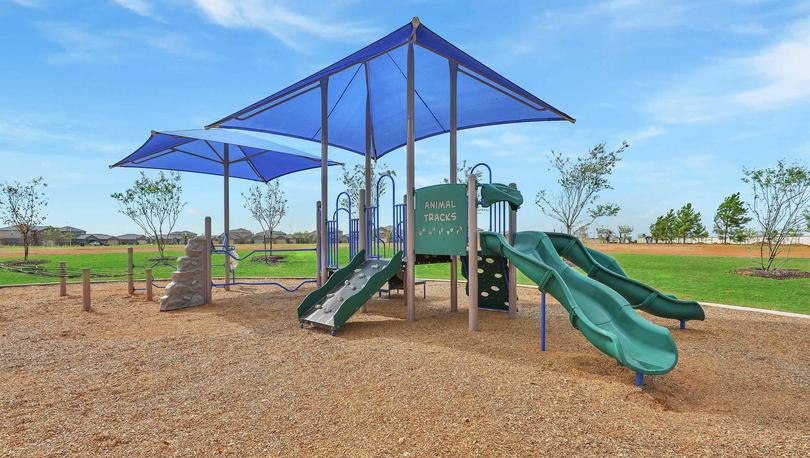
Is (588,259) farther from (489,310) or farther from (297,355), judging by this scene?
(297,355)

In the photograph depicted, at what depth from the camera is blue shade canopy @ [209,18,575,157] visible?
738 centimetres

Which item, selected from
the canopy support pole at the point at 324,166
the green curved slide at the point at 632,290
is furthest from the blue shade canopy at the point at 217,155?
the green curved slide at the point at 632,290

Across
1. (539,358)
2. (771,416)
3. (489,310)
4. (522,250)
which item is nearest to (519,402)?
(539,358)

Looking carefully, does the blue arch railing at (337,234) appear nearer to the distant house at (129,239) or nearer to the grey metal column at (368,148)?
the grey metal column at (368,148)

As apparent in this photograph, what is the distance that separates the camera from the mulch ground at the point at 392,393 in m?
2.87

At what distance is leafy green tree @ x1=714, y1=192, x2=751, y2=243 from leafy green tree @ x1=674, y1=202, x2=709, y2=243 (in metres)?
11.4

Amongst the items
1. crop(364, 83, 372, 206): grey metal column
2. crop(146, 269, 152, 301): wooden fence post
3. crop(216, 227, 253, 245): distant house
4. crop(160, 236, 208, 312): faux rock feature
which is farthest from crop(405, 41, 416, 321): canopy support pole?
crop(216, 227, 253, 245): distant house

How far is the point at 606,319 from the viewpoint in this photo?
4.79 m

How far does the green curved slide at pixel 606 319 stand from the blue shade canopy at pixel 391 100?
3.42 metres

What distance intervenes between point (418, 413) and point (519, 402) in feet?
2.73

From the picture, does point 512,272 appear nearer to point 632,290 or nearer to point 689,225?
point 632,290

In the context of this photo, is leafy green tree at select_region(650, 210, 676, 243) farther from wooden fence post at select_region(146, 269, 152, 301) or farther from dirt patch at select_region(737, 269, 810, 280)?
wooden fence post at select_region(146, 269, 152, 301)

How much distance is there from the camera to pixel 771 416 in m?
A: 3.38

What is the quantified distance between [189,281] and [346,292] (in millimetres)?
3950
